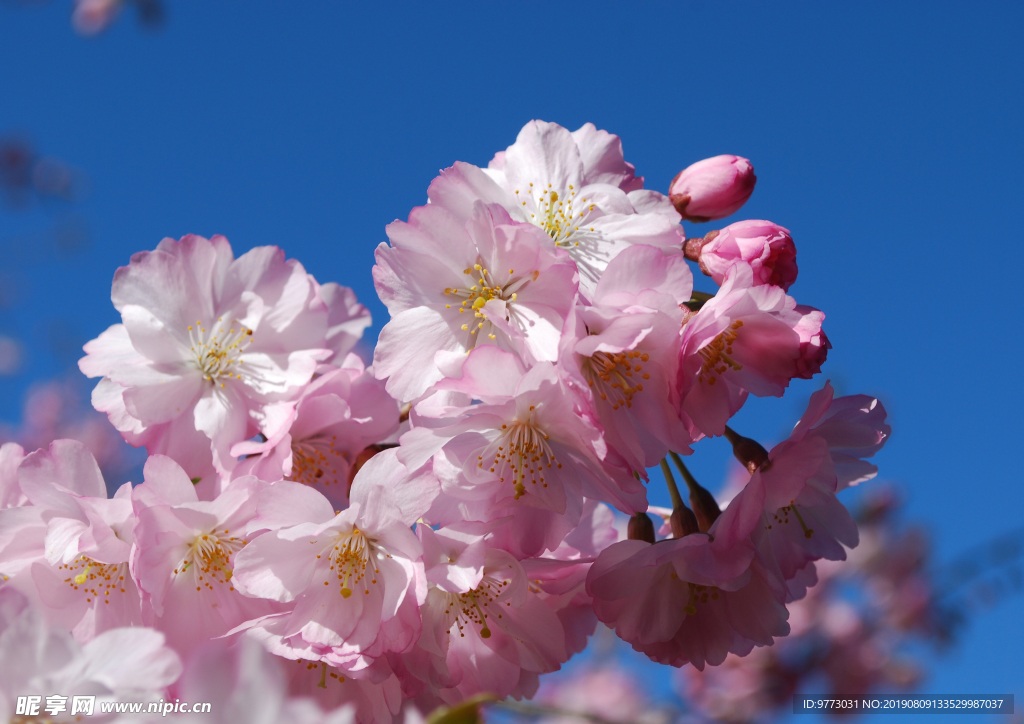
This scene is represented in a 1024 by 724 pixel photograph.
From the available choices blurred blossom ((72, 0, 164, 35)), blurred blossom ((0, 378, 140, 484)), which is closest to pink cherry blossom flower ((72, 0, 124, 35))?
blurred blossom ((72, 0, 164, 35))

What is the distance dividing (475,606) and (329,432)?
1.54 feet

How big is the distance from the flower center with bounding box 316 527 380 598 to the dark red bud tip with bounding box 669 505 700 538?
59cm

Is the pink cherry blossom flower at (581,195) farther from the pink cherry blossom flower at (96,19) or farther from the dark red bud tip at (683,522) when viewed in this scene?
the pink cherry blossom flower at (96,19)

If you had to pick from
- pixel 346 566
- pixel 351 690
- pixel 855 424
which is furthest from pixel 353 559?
pixel 855 424

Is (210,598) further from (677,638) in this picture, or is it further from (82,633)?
(677,638)

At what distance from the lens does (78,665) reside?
0.83m

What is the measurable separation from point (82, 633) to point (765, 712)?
5222 millimetres

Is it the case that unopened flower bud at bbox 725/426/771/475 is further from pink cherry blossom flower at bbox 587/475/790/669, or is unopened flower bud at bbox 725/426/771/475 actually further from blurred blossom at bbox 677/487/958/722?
blurred blossom at bbox 677/487/958/722

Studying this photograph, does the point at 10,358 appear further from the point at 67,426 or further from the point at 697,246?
the point at 697,246

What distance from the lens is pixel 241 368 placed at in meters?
1.62

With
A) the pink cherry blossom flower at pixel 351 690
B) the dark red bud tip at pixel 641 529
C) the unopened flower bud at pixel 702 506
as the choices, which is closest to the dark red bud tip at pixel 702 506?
the unopened flower bud at pixel 702 506

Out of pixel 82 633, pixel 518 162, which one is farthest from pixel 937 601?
pixel 82 633

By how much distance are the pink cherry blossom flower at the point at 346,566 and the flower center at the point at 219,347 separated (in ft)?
1.64

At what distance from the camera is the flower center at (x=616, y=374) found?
121cm
